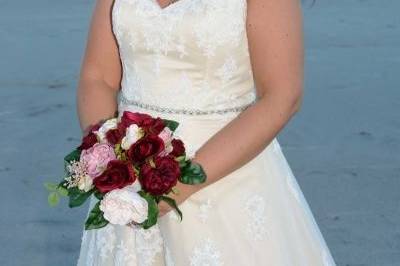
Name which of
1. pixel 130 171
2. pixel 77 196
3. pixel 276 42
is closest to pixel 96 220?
pixel 77 196

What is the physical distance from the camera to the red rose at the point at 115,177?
8.42 feet

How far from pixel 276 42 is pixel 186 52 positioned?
25 cm

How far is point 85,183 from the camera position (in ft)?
8.68

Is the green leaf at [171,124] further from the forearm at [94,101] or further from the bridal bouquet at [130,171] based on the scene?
the forearm at [94,101]

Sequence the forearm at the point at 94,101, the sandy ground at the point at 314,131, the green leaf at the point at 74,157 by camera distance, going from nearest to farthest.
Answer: the green leaf at the point at 74,157 < the forearm at the point at 94,101 < the sandy ground at the point at 314,131

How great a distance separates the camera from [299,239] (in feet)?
9.95

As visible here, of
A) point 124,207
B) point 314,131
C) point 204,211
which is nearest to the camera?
point 124,207

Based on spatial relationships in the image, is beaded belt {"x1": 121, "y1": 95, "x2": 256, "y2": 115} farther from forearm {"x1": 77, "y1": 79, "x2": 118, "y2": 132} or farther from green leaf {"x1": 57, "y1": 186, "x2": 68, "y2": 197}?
green leaf {"x1": 57, "y1": 186, "x2": 68, "y2": 197}

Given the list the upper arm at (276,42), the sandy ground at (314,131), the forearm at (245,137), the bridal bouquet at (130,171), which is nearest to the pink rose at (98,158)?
the bridal bouquet at (130,171)

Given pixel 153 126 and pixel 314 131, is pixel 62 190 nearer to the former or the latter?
pixel 153 126

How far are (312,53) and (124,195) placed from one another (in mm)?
8230

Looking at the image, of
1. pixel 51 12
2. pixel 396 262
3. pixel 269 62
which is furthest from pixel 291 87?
pixel 51 12

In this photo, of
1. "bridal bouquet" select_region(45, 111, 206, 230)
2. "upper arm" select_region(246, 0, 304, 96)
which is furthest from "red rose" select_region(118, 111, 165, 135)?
"upper arm" select_region(246, 0, 304, 96)

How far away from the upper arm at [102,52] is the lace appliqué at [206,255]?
0.57 metres
